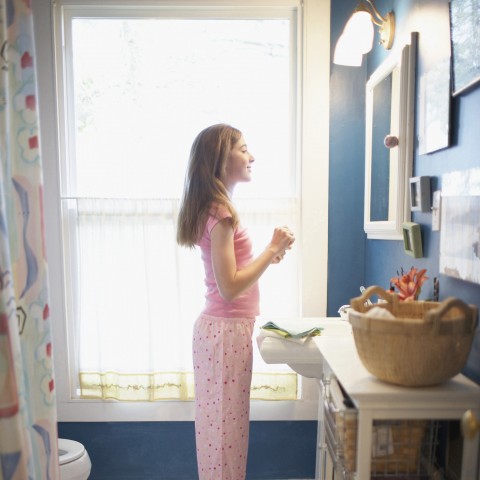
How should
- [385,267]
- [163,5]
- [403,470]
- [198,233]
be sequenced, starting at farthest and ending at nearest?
[163,5]
[385,267]
[198,233]
[403,470]

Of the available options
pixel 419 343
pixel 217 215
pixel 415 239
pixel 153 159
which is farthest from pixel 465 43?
pixel 153 159

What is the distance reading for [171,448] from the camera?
2115 millimetres

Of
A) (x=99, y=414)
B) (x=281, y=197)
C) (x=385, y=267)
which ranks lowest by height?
(x=99, y=414)

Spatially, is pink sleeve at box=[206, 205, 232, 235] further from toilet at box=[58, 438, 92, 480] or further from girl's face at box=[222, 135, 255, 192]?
toilet at box=[58, 438, 92, 480]

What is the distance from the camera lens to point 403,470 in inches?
38.7

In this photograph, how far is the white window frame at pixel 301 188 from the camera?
1.96 meters

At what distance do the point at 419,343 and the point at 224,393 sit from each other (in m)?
0.84

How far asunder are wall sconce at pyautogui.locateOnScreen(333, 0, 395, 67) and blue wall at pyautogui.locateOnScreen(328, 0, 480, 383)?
0.14 feet

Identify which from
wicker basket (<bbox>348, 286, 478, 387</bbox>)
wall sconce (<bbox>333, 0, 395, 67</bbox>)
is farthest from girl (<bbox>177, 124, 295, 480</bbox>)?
wicker basket (<bbox>348, 286, 478, 387</bbox>)

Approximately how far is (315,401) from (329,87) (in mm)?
1420

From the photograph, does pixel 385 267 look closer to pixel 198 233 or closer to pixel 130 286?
pixel 198 233

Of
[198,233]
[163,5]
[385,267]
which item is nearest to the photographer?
[198,233]

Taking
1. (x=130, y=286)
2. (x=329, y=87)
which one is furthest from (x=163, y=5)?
(x=130, y=286)

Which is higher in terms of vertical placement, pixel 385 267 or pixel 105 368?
pixel 385 267
